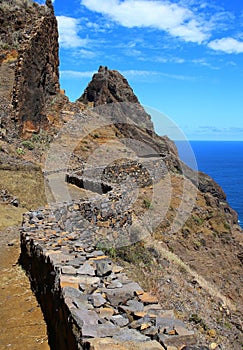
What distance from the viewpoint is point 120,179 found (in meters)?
21.7

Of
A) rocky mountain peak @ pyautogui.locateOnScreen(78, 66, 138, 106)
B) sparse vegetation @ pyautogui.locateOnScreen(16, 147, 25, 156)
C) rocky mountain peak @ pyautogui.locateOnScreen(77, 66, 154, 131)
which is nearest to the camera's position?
sparse vegetation @ pyautogui.locateOnScreen(16, 147, 25, 156)

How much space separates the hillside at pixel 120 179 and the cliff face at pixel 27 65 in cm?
8

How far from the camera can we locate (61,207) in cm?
1041

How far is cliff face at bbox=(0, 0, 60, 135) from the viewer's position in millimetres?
25922

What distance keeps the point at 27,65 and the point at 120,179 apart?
11.2 meters

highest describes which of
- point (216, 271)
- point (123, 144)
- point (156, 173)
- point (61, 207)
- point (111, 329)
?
point (123, 144)

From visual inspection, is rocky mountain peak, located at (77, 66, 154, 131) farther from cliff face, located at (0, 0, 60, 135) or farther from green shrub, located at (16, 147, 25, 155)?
green shrub, located at (16, 147, 25, 155)

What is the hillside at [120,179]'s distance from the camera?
40.2ft

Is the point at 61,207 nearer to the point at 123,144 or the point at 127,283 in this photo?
the point at 127,283

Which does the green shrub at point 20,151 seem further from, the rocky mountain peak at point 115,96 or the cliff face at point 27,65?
the rocky mountain peak at point 115,96

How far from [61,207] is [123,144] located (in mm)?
20550

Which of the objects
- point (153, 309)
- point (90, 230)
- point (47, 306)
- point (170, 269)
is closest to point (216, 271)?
point (170, 269)

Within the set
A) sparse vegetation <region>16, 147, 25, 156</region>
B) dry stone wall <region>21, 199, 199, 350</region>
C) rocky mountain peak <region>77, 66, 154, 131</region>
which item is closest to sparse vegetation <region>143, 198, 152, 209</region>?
sparse vegetation <region>16, 147, 25, 156</region>

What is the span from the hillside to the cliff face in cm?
8
